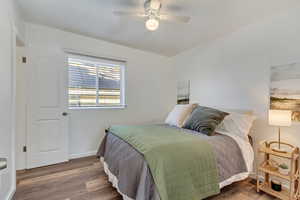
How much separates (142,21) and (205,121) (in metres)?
1.92

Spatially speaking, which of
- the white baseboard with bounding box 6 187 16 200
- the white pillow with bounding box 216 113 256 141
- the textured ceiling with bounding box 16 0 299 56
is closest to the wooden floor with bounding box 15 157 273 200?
the white baseboard with bounding box 6 187 16 200

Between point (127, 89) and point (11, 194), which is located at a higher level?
point (127, 89)

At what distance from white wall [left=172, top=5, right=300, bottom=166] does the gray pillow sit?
1.97 ft

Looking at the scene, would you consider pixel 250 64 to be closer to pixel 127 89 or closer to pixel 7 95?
pixel 127 89

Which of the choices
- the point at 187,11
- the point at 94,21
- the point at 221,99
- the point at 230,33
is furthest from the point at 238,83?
the point at 94,21

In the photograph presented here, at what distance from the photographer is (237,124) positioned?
7.20 feet

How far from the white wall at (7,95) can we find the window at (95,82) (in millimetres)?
1197

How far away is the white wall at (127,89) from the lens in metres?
2.54

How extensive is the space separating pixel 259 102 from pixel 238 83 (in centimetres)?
46

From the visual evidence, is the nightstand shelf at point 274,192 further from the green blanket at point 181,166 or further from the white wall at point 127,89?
the white wall at point 127,89

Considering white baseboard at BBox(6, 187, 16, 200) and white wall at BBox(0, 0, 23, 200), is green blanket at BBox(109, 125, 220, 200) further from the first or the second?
white baseboard at BBox(6, 187, 16, 200)

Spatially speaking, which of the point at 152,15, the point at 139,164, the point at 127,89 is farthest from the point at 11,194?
the point at 152,15

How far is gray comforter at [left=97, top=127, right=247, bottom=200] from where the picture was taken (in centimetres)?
131

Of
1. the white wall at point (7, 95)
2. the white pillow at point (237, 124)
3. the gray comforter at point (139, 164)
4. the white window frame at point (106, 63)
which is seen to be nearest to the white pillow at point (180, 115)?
the white pillow at point (237, 124)
